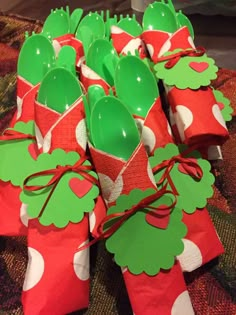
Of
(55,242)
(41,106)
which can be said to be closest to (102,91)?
(41,106)

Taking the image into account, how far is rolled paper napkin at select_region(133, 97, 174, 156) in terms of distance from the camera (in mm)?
485

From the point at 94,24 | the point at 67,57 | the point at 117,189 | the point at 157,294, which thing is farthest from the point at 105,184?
the point at 94,24

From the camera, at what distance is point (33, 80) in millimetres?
580

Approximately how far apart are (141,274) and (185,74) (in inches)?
10.1

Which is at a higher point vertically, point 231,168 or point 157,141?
point 157,141

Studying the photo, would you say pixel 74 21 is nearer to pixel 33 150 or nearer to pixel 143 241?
pixel 33 150

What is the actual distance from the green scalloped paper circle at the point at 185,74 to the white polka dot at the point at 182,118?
0.03 metres

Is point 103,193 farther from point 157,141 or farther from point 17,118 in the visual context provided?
point 17,118

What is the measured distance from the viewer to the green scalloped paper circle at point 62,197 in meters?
0.43

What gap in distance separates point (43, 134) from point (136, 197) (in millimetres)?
150

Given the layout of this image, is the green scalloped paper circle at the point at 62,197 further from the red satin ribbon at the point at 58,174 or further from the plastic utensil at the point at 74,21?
the plastic utensil at the point at 74,21

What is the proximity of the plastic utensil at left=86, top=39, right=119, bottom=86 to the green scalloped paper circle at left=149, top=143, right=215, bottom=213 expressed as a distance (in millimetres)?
147

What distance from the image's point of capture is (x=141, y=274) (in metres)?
0.39

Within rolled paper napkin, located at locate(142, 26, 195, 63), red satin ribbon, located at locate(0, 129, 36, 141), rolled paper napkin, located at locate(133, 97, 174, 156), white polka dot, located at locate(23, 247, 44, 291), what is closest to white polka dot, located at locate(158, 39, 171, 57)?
rolled paper napkin, located at locate(142, 26, 195, 63)
